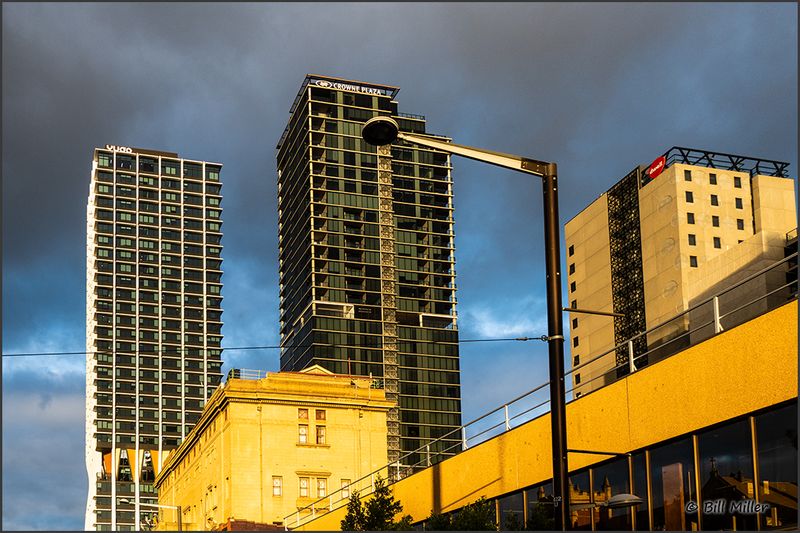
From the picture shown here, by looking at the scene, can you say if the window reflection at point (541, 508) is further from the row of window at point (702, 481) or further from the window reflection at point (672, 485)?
the window reflection at point (672, 485)

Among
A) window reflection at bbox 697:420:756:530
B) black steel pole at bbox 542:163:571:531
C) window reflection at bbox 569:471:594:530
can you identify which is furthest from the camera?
window reflection at bbox 569:471:594:530

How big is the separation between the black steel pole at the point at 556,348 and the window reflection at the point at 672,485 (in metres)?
6.44

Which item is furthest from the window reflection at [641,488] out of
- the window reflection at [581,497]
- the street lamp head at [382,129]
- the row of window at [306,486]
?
the row of window at [306,486]

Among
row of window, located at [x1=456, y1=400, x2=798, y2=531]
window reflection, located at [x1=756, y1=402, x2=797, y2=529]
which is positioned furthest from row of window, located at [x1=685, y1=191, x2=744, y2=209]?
window reflection, located at [x1=756, y1=402, x2=797, y2=529]

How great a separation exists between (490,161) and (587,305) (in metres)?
159

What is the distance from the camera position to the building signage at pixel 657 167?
16062 centimetres

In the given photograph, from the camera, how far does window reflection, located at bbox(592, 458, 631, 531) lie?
2347 cm

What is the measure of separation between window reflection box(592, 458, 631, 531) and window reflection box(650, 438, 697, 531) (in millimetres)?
1060

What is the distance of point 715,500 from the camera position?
20.3 meters

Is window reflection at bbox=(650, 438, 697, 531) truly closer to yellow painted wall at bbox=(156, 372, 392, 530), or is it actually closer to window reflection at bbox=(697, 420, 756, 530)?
window reflection at bbox=(697, 420, 756, 530)

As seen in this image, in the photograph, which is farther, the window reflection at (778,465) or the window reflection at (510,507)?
the window reflection at (510,507)

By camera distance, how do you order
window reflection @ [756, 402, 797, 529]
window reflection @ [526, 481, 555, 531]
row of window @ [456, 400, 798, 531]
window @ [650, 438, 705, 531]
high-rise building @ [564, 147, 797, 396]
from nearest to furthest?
window reflection @ [756, 402, 797, 529], row of window @ [456, 400, 798, 531], window @ [650, 438, 705, 531], window reflection @ [526, 481, 555, 531], high-rise building @ [564, 147, 797, 396]

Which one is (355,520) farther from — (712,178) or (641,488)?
(712,178)

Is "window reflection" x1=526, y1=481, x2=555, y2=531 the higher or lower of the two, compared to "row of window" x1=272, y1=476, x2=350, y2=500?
lower
